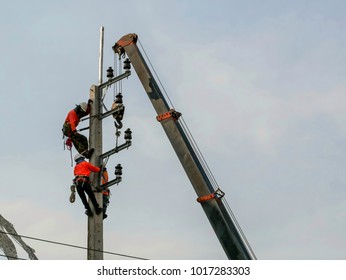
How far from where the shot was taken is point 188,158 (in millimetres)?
19125

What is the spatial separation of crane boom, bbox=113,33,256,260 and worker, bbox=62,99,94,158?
2.17m

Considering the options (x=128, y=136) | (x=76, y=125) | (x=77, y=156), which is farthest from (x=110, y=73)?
(x=77, y=156)

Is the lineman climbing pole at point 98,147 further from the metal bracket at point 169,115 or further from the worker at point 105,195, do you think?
the metal bracket at point 169,115

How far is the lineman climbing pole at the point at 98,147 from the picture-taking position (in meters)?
17.0

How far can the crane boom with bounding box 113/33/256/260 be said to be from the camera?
18.3 meters

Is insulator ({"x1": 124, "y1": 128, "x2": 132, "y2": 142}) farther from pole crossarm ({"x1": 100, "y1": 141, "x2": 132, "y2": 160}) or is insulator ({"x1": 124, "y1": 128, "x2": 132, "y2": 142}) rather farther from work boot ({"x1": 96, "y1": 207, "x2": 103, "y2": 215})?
work boot ({"x1": 96, "y1": 207, "x2": 103, "y2": 215})

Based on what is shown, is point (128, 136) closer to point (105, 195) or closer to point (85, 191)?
point (105, 195)

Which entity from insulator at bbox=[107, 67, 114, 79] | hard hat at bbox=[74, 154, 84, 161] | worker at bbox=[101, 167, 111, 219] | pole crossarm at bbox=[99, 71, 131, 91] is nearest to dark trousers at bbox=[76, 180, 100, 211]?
worker at bbox=[101, 167, 111, 219]

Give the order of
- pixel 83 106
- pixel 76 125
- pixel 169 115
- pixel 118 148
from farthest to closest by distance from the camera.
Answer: pixel 169 115
pixel 76 125
pixel 83 106
pixel 118 148

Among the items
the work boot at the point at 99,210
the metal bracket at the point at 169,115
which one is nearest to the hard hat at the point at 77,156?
the work boot at the point at 99,210

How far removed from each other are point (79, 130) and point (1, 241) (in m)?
3.16

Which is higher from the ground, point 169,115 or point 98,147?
point 169,115

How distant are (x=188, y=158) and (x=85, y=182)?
117 inches
